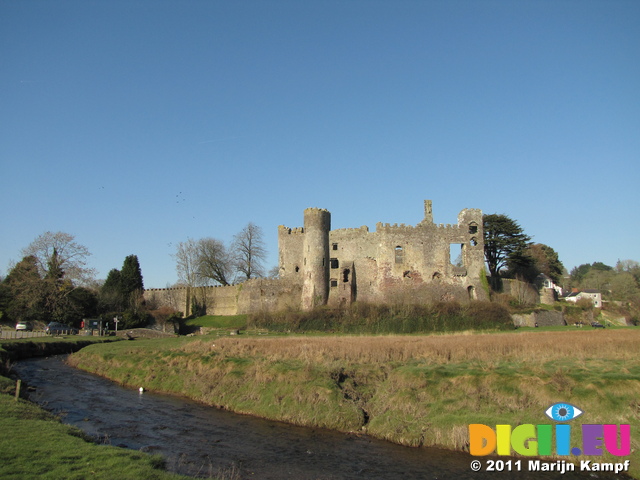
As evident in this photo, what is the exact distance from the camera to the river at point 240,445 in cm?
1131

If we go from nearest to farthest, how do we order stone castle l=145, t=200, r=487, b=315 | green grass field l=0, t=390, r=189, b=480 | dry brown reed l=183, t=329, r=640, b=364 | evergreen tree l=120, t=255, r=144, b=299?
green grass field l=0, t=390, r=189, b=480, dry brown reed l=183, t=329, r=640, b=364, stone castle l=145, t=200, r=487, b=315, evergreen tree l=120, t=255, r=144, b=299

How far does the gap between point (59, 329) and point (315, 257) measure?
22698 mm

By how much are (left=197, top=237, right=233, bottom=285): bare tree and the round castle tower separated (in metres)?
18.7

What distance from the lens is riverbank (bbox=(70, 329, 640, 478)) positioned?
1308cm

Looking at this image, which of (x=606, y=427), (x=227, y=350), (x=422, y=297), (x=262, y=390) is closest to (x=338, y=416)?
(x=262, y=390)

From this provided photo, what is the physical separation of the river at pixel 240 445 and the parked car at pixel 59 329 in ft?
82.3

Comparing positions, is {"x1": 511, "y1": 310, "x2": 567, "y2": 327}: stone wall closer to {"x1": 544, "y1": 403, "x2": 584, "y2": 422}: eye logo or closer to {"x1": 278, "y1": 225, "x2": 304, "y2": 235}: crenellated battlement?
{"x1": 278, "y1": 225, "x2": 304, "y2": 235}: crenellated battlement

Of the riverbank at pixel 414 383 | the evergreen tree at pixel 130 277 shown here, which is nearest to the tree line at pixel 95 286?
the evergreen tree at pixel 130 277

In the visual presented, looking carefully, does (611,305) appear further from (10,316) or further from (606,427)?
(10,316)

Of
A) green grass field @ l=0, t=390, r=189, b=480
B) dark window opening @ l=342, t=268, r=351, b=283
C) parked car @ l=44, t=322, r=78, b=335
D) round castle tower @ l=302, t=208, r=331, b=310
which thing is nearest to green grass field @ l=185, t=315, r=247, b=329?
round castle tower @ l=302, t=208, r=331, b=310

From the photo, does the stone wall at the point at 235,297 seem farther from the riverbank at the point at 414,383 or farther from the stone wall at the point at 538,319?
the riverbank at the point at 414,383

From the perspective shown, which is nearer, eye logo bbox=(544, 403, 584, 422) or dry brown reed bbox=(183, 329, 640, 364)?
eye logo bbox=(544, 403, 584, 422)

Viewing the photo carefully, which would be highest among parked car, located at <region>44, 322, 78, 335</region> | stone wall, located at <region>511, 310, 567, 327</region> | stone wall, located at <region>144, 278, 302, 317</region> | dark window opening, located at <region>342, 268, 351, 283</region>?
dark window opening, located at <region>342, 268, 351, 283</region>

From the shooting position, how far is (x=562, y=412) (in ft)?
41.3
